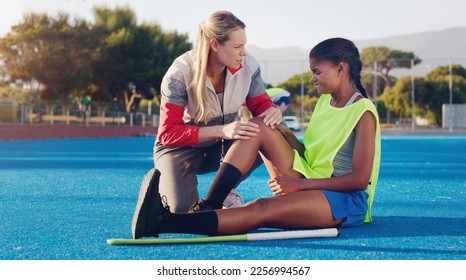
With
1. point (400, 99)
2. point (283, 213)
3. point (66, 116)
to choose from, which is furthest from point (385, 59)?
point (283, 213)

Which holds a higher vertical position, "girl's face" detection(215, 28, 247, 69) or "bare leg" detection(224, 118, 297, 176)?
"girl's face" detection(215, 28, 247, 69)

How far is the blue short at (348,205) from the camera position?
11.1 feet

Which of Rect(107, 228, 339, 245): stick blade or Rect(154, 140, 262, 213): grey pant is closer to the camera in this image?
Rect(107, 228, 339, 245): stick blade

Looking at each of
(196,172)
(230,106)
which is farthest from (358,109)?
(196,172)

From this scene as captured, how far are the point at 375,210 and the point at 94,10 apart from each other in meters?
37.2

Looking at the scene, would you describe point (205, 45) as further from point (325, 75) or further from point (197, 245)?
point (197, 245)

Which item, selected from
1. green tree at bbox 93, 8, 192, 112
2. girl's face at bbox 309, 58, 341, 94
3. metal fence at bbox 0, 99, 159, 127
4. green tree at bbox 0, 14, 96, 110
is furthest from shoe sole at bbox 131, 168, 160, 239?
green tree at bbox 93, 8, 192, 112

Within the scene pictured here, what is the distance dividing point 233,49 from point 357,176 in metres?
0.86

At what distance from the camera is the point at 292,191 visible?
11.2 ft

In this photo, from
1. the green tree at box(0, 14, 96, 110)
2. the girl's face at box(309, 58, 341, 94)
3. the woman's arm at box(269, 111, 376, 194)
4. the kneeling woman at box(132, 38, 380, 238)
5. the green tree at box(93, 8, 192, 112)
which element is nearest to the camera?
the kneeling woman at box(132, 38, 380, 238)

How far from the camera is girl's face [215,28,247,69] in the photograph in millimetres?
3613

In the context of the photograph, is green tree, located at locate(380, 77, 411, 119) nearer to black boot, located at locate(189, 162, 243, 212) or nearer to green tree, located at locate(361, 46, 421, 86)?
green tree, located at locate(361, 46, 421, 86)

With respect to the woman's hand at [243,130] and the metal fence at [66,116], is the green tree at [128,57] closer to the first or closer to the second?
the metal fence at [66,116]
